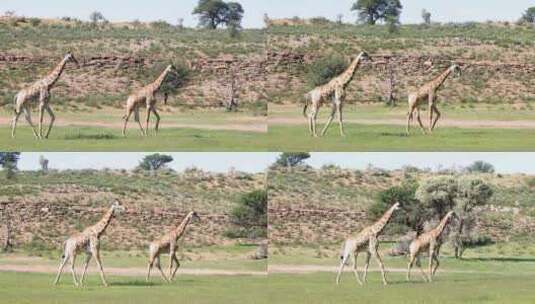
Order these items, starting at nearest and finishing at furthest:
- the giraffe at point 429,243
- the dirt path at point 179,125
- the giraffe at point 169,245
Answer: the giraffe at point 429,243 → the giraffe at point 169,245 → the dirt path at point 179,125

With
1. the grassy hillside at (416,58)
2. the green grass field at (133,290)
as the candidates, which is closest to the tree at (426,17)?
the grassy hillside at (416,58)

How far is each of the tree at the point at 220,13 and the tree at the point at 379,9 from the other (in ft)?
9.71

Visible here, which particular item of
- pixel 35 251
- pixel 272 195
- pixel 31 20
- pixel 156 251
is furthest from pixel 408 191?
pixel 31 20

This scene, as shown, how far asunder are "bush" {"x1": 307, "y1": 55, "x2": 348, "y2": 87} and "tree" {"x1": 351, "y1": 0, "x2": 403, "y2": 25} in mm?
1918

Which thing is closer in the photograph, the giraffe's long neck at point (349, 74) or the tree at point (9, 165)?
the giraffe's long neck at point (349, 74)

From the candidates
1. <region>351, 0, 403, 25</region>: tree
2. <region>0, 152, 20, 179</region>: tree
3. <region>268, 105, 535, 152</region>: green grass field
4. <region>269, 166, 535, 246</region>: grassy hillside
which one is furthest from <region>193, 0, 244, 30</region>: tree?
<region>0, 152, 20, 179</region>: tree

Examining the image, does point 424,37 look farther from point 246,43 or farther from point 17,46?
point 17,46

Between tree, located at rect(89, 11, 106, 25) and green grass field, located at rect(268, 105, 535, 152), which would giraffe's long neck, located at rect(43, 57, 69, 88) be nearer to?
green grass field, located at rect(268, 105, 535, 152)

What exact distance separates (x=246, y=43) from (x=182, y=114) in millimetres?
→ 4941

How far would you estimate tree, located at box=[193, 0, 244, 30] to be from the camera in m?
34.0

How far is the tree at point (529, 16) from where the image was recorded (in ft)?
151

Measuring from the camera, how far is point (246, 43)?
35.8 metres

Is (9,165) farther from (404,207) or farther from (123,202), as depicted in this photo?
(404,207)

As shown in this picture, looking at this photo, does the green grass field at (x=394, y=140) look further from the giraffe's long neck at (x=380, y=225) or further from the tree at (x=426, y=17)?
the tree at (x=426, y=17)
